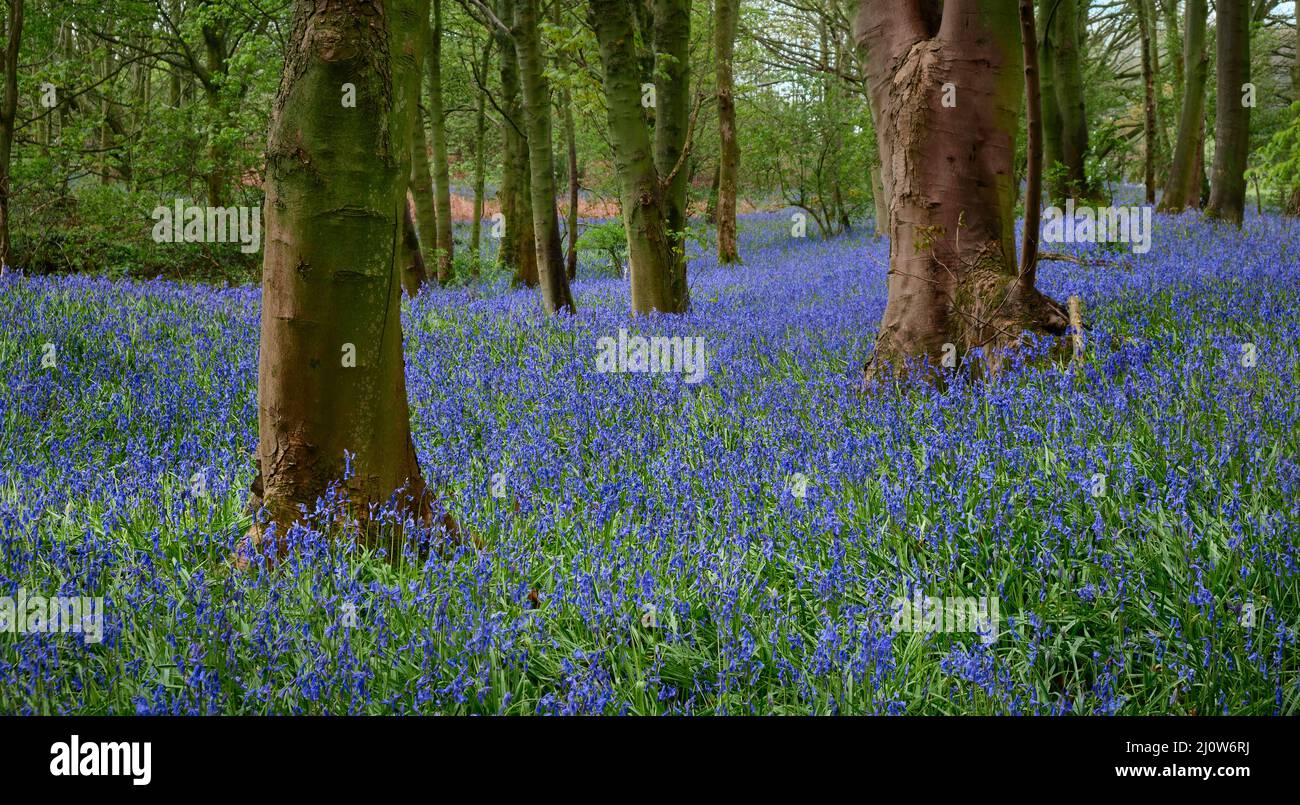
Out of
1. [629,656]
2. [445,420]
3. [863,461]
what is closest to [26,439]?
[445,420]

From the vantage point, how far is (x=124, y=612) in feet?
7.88

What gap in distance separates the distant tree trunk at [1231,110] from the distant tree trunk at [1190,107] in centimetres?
271

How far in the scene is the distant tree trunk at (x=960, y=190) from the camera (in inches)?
195

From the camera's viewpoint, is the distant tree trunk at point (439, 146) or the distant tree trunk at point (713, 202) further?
the distant tree trunk at point (713, 202)

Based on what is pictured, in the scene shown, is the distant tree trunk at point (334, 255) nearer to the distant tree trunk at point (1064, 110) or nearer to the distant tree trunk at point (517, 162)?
the distant tree trunk at point (517, 162)

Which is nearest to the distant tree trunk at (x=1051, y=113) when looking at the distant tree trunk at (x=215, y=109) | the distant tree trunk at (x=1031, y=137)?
the distant tree trunk at (x=1031, y=137)

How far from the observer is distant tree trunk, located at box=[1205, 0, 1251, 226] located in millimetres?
11414

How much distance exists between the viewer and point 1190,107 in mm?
14602

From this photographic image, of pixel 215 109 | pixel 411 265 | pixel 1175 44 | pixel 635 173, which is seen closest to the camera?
pixel 635 173

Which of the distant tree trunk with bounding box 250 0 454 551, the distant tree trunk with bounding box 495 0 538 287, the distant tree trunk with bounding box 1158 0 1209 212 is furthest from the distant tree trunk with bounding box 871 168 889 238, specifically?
the distant tree trunk with bounding box 250 0 454 551

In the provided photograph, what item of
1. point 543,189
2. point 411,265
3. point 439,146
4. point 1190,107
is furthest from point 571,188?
point 1190,107

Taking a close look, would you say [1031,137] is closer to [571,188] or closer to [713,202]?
[571,188]

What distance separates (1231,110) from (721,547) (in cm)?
1285

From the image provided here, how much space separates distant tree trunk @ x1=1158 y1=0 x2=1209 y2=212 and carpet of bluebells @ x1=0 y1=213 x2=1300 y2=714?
1122cm
